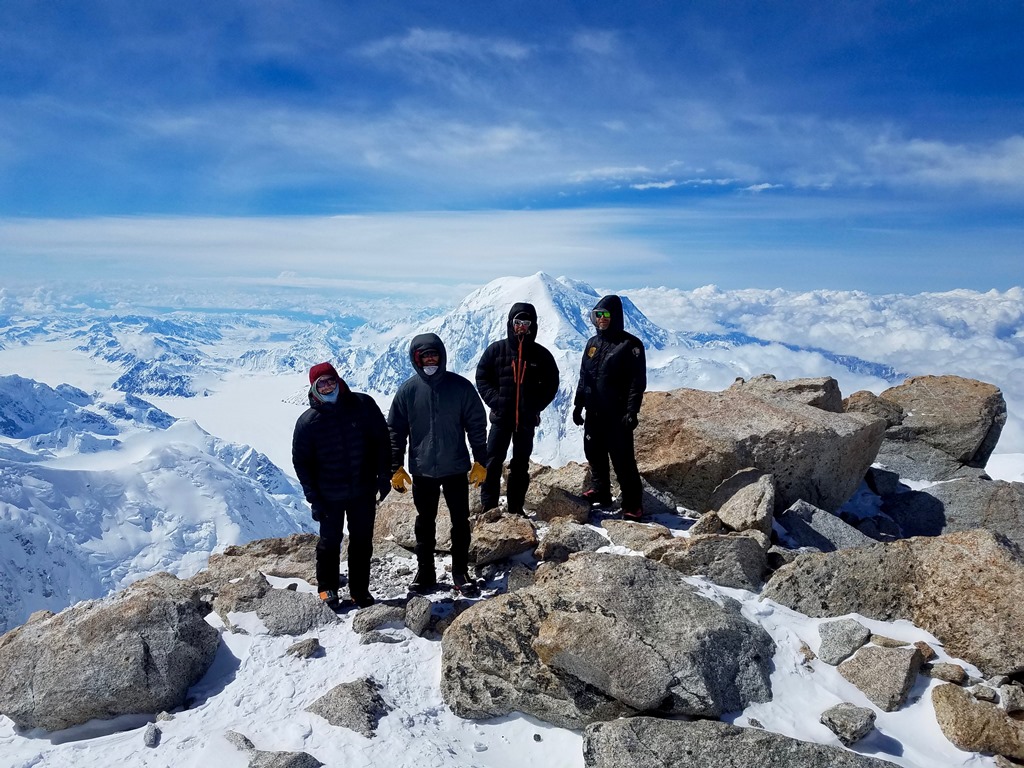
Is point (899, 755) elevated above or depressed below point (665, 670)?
below

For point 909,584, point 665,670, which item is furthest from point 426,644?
point 909,584

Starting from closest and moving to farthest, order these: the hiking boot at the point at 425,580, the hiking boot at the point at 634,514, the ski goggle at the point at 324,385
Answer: the ski goggle at the point at 324,385 < the hiking boot at the point at 425,580 < the hiking boot at the point at 634,514

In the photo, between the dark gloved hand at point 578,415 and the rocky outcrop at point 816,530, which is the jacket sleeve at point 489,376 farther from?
the rocky outcrop at point 816,530

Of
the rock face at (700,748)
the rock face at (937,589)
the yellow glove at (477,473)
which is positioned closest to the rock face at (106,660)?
the yellow glove at (477,473)

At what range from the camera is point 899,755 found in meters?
5.60

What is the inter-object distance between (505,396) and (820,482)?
6.93 meters

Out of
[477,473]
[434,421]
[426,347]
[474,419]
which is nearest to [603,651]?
[477,473]

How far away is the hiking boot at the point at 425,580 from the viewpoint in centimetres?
888

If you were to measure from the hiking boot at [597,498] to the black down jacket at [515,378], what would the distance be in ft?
7.32

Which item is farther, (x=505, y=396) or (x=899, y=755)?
(x=505, y=396)

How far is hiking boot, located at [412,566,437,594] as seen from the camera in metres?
8.88

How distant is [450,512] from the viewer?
341 inches

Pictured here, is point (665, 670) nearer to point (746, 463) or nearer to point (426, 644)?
point (426, 644)

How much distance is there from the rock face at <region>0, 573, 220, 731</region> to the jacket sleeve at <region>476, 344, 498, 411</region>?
5166 mm
